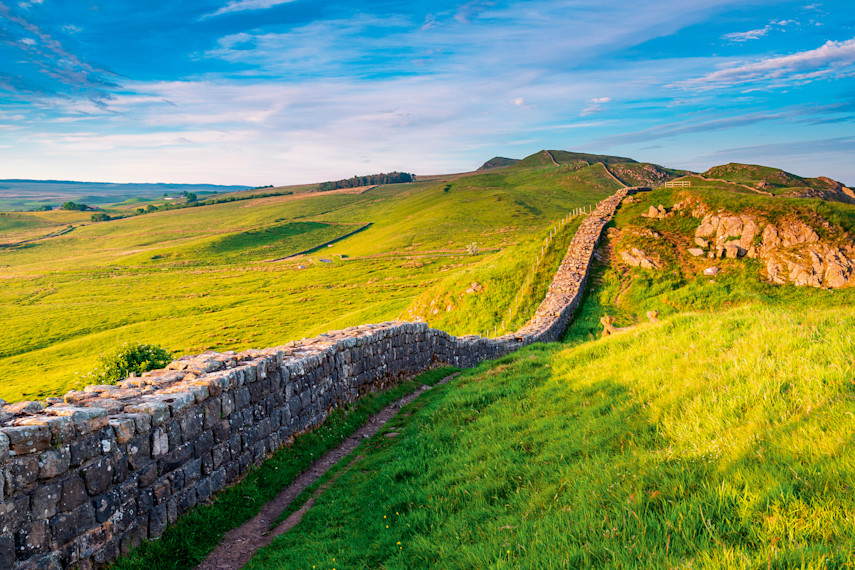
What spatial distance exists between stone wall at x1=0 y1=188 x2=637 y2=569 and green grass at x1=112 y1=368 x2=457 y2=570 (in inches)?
9.6

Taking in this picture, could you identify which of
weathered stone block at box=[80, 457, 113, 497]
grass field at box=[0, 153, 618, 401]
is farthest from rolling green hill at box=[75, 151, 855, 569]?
grass field at box=[0, 153, 618, 401]

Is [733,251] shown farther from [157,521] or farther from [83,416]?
[83,416]

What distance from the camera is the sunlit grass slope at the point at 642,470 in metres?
4.06

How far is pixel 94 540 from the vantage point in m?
7.16

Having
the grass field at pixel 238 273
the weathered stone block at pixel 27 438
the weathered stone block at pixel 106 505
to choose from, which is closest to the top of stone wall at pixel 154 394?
the weathered stone block at pixel 27 438

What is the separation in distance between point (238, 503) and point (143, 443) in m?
2.61

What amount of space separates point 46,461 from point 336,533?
14.9 ft

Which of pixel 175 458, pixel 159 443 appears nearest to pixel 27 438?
pixel 159 443

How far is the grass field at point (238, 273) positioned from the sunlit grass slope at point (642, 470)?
25.5 m

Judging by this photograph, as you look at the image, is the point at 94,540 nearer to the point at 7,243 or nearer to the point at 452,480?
the point at 452,480

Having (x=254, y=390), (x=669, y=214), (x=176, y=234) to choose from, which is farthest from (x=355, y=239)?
(x=254, y=390)

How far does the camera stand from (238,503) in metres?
9.70

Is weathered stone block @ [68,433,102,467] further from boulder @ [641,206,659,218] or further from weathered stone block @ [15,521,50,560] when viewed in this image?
boulder @ [641,206,659,218]

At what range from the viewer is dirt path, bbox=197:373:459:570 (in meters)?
8.13
